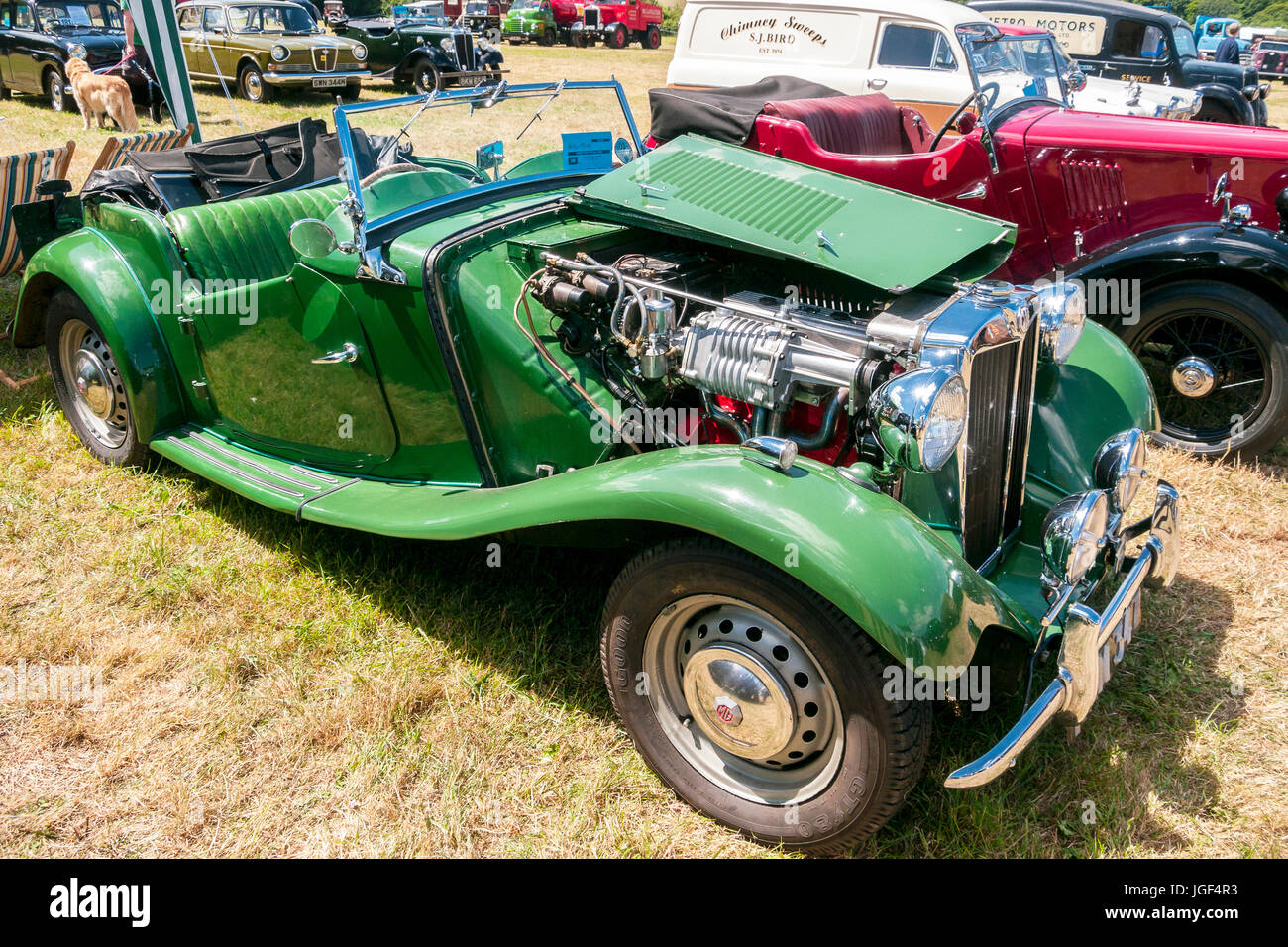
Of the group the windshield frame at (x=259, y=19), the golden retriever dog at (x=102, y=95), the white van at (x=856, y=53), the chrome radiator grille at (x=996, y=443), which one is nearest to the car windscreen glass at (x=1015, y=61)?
the white van at (x=856, y=53)

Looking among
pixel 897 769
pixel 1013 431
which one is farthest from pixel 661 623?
pixel 1013 431

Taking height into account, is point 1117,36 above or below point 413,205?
above

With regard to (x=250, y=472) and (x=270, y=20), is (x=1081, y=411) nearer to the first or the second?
(x=250, y=472)

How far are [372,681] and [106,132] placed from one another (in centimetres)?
1211

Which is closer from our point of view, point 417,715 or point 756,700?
point 756,700

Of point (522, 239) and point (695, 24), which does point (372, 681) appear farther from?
point (695, 24)

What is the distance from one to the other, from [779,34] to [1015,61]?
94.4 inches

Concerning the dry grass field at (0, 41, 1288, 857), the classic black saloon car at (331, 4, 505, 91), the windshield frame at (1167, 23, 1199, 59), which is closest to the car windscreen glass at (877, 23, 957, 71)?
the windshield frame at (1167, 23, 1199, 59)

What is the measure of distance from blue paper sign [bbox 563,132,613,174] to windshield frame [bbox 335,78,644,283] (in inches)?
4.9

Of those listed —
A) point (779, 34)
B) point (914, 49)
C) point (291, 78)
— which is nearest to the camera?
point (914, 49)

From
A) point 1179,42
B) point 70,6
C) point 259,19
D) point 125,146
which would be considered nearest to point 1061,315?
point 125,146

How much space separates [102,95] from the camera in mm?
11711

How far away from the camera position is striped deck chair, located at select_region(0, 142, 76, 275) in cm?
551

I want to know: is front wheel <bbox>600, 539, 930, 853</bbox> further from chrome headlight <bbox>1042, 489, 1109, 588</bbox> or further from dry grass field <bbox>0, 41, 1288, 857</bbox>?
chrome headlight <bbox>1042, 489, 1109, 588</bbox>
